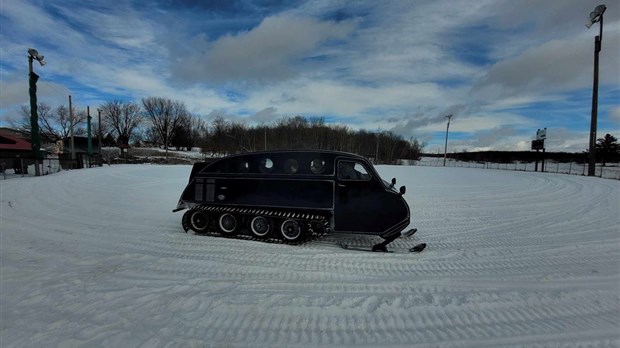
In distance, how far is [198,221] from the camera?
7906mm

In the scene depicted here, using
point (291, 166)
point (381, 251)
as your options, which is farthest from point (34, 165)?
point (381, 251)

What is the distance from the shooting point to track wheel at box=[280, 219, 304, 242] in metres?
7.05

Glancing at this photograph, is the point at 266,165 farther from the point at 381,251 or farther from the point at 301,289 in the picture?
the point at 301,289

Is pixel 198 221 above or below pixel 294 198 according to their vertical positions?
below

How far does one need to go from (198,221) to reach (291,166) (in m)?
2.64

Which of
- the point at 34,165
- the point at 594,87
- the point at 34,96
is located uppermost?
the point at 594,87

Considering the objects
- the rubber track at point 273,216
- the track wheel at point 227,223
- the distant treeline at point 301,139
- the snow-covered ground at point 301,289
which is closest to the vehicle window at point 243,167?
the rubber track at point 273,216

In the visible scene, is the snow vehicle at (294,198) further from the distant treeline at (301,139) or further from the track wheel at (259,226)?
the distant treeline at (301,139)

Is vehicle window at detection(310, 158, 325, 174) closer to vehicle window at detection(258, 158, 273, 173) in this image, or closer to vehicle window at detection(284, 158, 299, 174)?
vehicle window at detection(284, 158, 299, 174)

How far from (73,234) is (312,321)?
6528 mm

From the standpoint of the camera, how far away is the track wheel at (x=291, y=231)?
7049 mm

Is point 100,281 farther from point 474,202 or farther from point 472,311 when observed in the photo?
point 474,202

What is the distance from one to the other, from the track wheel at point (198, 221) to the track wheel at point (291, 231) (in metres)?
1.95

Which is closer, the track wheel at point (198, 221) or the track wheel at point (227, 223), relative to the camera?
the track wheel at point (227, 223)
